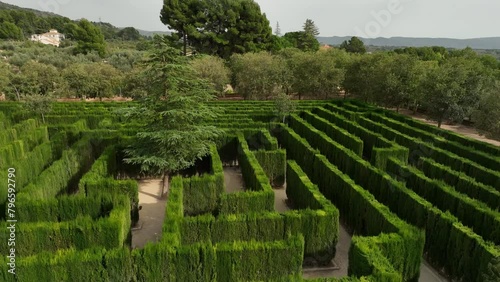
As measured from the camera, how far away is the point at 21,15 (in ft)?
366

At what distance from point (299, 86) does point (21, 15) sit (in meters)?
114

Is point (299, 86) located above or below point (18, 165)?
above

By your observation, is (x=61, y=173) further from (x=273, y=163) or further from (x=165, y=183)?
(x=273, y=163)

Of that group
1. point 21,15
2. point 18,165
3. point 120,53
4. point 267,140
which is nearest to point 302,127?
point 267,140

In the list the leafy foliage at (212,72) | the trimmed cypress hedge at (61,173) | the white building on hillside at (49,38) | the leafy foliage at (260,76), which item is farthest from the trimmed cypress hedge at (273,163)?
the white building on hillside at (49,38)

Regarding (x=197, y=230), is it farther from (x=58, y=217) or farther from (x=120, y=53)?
(x=120, y=53)

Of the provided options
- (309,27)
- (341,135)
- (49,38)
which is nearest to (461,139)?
(341,135)

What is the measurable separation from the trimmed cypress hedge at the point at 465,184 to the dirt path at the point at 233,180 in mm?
9341

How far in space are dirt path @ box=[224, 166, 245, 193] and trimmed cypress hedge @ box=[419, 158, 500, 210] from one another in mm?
9341

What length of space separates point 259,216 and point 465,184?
945 centimetres

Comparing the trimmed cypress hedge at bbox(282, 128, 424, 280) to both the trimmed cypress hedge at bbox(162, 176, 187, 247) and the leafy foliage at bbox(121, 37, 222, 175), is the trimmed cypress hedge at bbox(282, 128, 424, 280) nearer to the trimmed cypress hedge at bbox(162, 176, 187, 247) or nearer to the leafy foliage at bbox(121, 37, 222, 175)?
the trimmed cypress hedge at bbox(162, 176, 187, 247)

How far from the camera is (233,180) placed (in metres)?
19.0

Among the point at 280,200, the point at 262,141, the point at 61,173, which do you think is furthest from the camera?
the point at 262,141

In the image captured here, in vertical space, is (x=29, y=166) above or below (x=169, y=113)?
below
